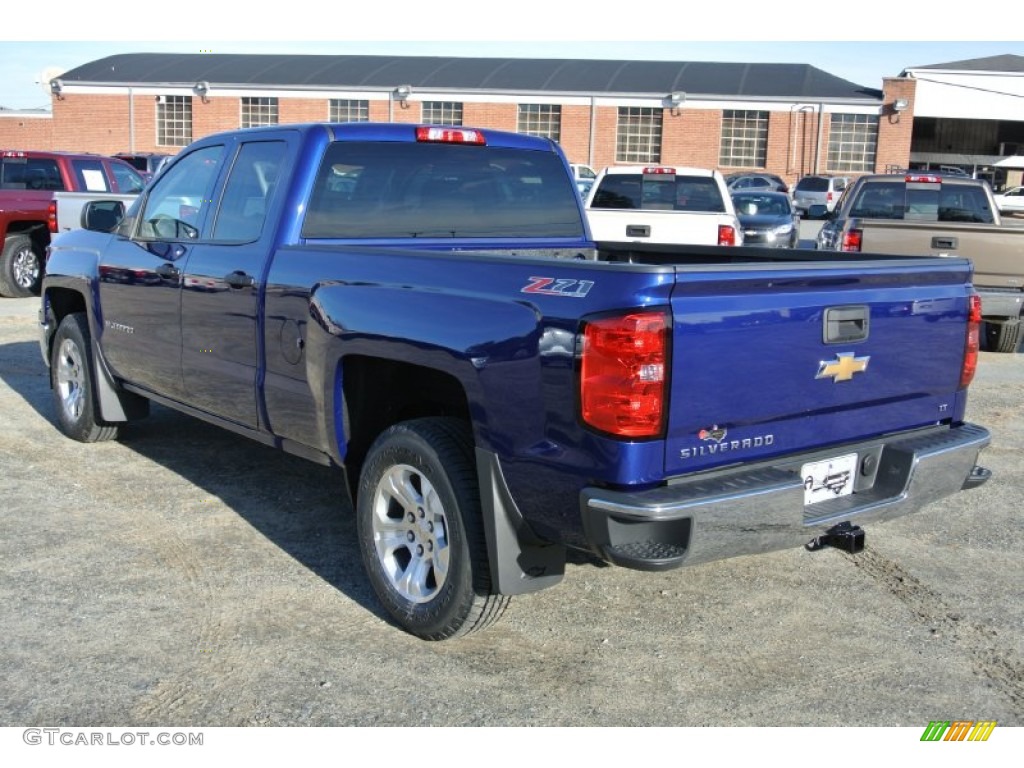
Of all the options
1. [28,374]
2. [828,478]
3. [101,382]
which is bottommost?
[28,374]

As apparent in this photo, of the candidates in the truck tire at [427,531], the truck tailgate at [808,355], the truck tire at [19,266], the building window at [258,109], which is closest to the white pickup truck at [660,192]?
the truck tire at [19,266]

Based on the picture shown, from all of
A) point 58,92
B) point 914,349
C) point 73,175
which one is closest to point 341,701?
point 914,349

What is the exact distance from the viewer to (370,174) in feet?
16.3

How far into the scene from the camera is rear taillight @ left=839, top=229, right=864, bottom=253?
10.5m

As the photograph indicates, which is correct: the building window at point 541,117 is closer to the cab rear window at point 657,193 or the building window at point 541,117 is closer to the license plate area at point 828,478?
the cab rear window at point 657,193

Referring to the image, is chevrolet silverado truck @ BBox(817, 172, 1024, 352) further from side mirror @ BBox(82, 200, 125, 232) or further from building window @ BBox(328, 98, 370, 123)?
building window @ BBox(328, 98, 370, 123)

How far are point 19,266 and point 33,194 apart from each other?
1.00 meters

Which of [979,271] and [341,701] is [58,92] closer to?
[979,271]

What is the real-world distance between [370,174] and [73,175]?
11.4 m

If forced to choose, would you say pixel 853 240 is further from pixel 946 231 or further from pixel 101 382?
pixel 101 382

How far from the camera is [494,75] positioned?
149 feet

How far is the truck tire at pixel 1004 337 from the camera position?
11.0 meters

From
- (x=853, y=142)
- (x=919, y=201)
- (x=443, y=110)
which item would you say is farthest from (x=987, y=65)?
(x=919, y=201)

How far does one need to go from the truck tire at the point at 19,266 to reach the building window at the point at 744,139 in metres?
33.4
